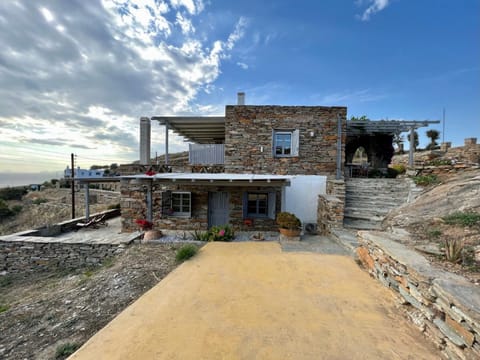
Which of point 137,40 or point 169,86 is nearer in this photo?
point 137,40

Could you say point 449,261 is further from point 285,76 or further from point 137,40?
point 137,40

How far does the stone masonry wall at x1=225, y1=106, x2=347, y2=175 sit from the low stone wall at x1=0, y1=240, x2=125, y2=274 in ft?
20.0

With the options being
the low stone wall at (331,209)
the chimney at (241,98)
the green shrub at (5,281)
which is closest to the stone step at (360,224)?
the low stone wall at (331,209)

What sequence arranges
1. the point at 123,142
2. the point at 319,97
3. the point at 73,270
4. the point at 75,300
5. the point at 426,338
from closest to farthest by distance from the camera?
the point at 426,338, the point at 75,300, the point at 73,270, the point at 319,97, the point at 123,142

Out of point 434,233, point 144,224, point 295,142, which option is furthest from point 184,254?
point 295,142

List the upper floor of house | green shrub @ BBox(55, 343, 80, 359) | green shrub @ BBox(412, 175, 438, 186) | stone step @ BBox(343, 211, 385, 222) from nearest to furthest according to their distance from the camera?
1. green shrub @ BBox(55, 343, 80, 359)
2. stone step @ BBox(343, 211, 385, 222)
3. green shrub @ BBox(412, 175, 438, 186)
4. the upper floor of house

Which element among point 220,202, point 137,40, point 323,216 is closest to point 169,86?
point 137,40

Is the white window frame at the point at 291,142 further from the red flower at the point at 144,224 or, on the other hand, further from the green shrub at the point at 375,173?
the red flower at the point at 144,224

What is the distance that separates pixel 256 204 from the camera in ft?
28.2

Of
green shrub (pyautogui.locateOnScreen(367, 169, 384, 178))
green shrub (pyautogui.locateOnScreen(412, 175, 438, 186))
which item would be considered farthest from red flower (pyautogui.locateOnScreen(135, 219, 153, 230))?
green shrub (pyautogui.locateOnScreen(367, 169, 384, 178))

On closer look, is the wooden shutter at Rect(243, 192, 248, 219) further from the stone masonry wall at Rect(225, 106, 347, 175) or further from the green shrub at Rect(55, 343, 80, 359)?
the green shrub at Rect(55, 343, 80, 359)

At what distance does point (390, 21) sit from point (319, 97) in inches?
155

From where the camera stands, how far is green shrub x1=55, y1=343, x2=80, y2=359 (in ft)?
7.45

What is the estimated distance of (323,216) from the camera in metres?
7.34
